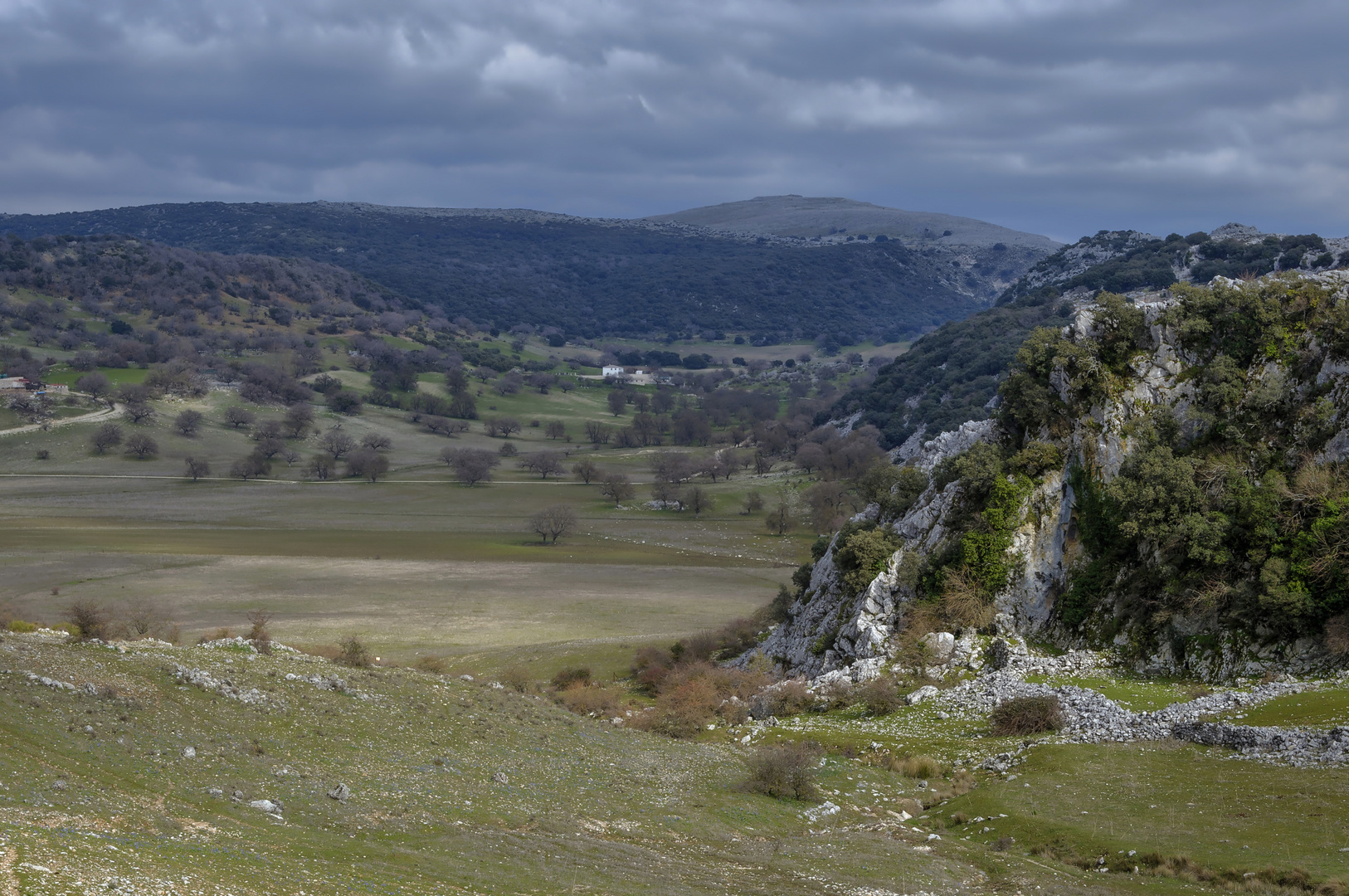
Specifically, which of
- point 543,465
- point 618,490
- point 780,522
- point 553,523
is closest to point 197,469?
point 543,465

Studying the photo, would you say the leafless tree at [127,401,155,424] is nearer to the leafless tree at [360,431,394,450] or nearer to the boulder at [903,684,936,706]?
the leafless tree at [360,431,394,450]

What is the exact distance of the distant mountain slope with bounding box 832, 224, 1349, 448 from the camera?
146 m

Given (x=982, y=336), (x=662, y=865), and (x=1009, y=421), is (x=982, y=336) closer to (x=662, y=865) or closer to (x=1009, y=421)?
(x=1009, y=421)

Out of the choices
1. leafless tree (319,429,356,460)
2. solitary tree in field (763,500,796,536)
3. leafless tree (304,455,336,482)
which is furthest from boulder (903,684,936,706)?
leafless tree (319,429,356,460)

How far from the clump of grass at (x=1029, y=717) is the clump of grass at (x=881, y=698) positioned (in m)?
4.98

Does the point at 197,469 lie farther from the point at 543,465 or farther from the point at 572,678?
the point at 572,678

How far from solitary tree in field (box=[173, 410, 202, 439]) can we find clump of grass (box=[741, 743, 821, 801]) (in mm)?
168613

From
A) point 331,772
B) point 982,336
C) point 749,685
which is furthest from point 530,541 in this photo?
point 982,336

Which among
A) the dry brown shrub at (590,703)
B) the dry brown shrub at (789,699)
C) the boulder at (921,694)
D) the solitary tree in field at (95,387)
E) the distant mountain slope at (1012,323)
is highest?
the distant mountain slope at (1012,323)

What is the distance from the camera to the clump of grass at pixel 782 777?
96.8 feet

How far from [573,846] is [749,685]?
25303 mm

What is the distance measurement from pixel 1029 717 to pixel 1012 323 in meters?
160

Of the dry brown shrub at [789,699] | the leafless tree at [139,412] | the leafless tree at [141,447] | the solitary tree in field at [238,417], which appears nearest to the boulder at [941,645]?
the dry brown shrub at [789,699]

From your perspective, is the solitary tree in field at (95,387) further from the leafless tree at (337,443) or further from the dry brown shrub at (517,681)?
the dry brown shrub at (517,681)
